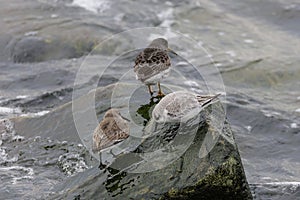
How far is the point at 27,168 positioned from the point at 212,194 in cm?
292

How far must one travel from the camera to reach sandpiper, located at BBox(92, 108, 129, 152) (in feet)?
21.2

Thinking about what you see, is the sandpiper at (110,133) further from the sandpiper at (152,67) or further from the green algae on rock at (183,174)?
the sandpiper at (152,67)

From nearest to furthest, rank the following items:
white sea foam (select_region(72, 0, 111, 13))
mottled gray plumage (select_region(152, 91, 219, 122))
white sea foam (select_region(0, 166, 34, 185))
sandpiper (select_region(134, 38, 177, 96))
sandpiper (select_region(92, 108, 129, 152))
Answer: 1. mottled gray plumage (select_region(152, 91, 219, 122))
2. sandpiper (select_region(92, 108, 129, 152))
3. white sea foam (select_region(0, 166, 34, 185))
4. sandpiper (select_region(134, 38, 177, 96))
5. white sea foam (select_region(72, 0, 111, 13))

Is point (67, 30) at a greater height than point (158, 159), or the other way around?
point (158, 159)

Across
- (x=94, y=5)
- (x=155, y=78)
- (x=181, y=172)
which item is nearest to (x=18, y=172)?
(x=155, y=78)

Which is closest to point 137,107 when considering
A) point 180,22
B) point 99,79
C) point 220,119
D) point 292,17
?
point 220,119

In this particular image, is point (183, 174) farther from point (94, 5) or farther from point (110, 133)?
point (94, 5)

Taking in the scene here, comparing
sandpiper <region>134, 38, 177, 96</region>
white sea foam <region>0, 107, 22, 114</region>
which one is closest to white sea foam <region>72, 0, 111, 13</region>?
white sea foam <region>0, 107, 22, 114</region>

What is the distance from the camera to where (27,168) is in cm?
758

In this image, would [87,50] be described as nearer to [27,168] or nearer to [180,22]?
[180,22]

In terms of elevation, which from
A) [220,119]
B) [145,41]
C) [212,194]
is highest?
[220,119]

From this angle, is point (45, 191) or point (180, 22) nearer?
point (45, 191)

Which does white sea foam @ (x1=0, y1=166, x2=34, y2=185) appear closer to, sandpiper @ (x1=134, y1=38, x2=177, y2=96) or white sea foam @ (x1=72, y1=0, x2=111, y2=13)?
sandpiper @ (x1=134, y1=38, x2=177, y2=96)

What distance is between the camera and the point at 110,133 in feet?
21.4
